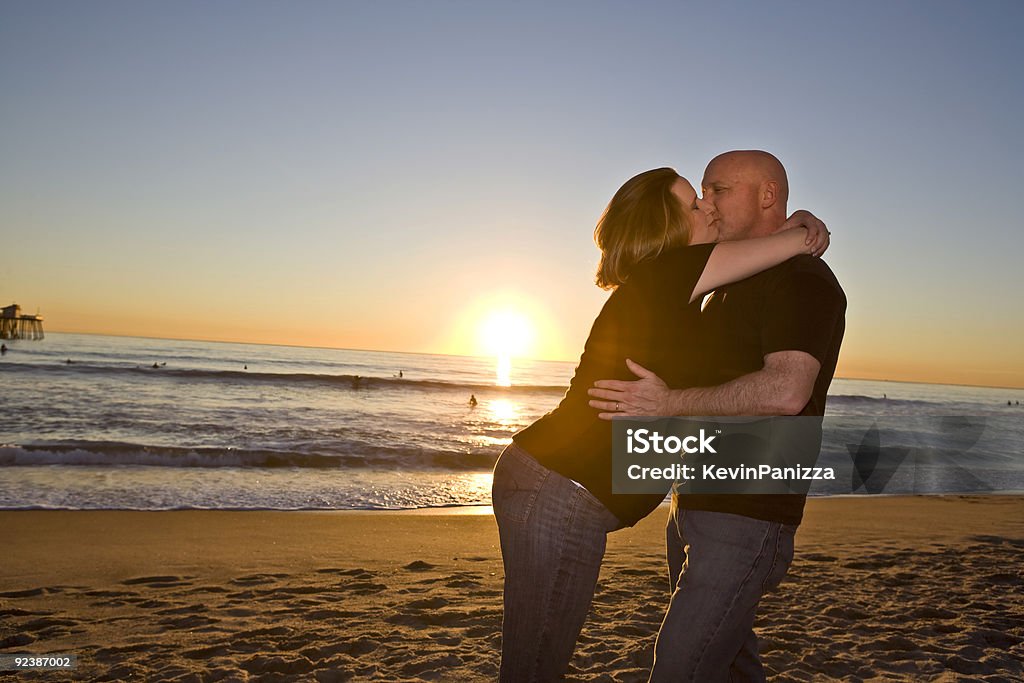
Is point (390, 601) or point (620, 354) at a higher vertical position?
point (620, 354)

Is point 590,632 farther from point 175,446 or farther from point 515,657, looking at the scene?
point 175,446

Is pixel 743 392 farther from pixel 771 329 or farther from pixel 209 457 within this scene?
pixel 209 457

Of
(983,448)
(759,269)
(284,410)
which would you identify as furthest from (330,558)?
(983,448)

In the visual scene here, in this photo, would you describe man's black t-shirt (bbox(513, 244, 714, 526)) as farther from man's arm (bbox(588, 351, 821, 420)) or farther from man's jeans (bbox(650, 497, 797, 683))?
man's jeans (bbox(650, 497, 797, 683))

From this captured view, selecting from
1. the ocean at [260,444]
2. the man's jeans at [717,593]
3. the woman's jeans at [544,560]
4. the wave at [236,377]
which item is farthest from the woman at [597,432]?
the wave at [236,377]

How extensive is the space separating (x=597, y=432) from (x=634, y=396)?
0.17 meters

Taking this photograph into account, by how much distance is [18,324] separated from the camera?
7906cm

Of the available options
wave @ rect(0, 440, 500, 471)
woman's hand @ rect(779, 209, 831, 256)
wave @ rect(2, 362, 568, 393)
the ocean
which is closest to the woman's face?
woman's hand @ rect(779, 209, 831, 256)

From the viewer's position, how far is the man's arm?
7.33 ft

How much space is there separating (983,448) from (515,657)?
27.9 metres

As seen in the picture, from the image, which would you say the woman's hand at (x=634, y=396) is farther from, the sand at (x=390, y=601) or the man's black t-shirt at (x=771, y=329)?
the sand at (x=390, y=601)

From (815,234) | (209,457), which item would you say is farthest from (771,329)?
(209,457)

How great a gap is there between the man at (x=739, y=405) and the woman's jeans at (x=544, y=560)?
304 millimetres

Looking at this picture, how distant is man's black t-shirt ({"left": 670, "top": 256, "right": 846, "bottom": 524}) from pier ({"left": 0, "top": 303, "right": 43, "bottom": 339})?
81.9 meters
